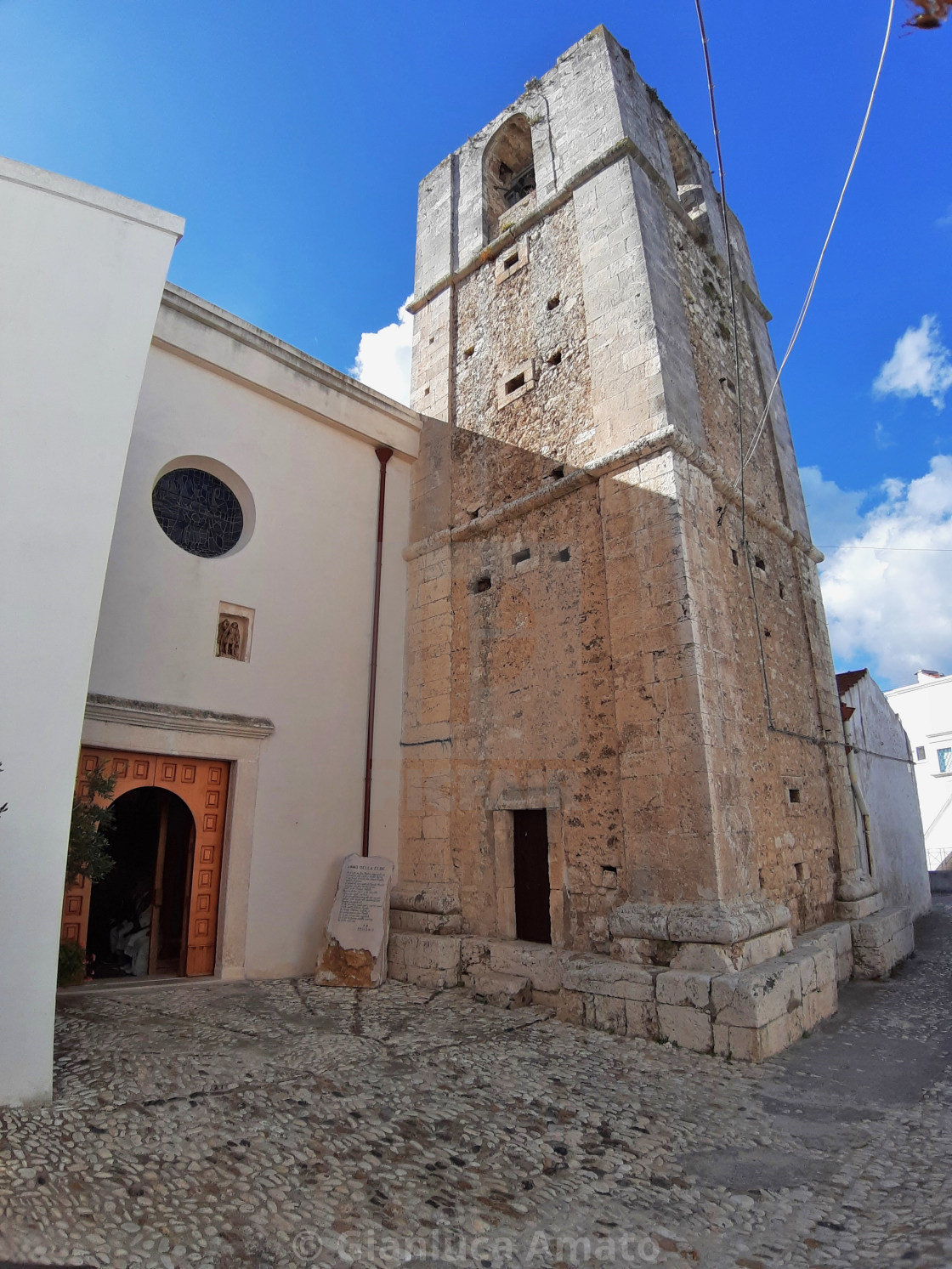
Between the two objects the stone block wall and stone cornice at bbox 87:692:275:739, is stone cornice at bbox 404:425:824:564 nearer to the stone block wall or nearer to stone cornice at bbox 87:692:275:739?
the stone block wall

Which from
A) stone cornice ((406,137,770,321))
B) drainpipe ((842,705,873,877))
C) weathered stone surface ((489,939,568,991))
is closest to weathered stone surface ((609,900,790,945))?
weathered stone surface ((489,939,568,991))

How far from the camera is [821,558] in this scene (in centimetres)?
873

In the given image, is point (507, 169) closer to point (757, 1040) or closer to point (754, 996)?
point (754, 996)

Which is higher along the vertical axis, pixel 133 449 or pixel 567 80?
pixel 567 80

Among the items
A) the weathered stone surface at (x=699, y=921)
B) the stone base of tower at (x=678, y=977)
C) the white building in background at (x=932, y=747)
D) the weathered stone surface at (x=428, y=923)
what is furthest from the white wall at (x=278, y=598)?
the white building in background at (x=932, y=747)

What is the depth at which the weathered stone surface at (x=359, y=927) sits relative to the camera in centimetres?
625

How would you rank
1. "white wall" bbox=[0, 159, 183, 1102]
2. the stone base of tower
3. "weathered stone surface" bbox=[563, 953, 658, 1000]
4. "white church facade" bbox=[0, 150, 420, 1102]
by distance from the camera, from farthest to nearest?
"weathered stone surface" bbox=[563, 953, 658, 1000] → the stone base of tower → "white church facade" bbox=[0, 150, 420, 1102] → "white wall" bbox=[0, 159, 183, 1102]

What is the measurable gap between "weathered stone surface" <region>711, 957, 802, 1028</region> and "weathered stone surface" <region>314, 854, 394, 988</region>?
3.00 meters

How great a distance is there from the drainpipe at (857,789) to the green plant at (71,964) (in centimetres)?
772

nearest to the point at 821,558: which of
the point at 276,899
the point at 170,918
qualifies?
the point at 276,899

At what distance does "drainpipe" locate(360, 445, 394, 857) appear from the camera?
722 centimetres

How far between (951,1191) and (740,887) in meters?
2.56

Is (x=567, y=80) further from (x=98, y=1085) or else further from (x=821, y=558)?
(x=98, y=1085)

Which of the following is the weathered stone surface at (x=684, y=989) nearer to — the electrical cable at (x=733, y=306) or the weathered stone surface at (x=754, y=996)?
the weathered stone surface at (x=754, y=996)
